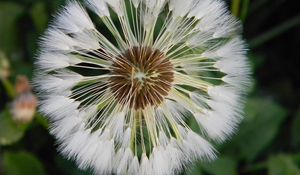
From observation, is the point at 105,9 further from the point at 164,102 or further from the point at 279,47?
the point at 279,47

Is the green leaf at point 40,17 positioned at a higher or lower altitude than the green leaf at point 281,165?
higher

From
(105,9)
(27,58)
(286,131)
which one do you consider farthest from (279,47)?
(105,9)

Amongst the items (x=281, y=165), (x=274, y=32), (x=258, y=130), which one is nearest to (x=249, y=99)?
(x=258, y=130)

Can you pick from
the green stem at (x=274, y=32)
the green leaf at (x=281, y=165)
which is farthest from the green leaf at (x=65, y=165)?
the green stem at (x=274, y=32)

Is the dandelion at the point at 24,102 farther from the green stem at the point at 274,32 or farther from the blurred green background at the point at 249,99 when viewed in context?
the green stem at the point at 274,32

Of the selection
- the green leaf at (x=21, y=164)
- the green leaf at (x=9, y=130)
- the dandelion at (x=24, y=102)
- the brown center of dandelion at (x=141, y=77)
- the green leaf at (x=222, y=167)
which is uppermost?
the brown center of dandelion at (x=141, y=77)

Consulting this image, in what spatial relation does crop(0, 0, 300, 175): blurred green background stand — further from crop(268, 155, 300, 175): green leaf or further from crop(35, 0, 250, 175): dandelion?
crop(35, 0, 250, 175): dandelion

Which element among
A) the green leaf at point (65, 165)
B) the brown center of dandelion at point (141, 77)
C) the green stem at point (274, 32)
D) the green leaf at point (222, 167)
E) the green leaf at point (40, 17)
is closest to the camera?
the brown center of dandelion at point (141, 77)
